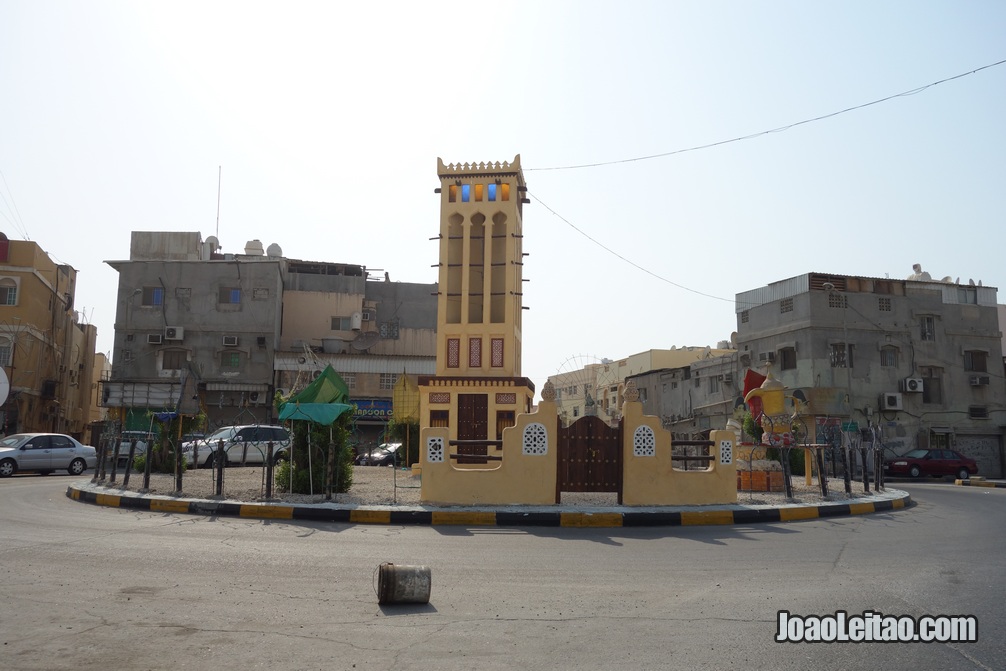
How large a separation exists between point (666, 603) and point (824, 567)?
249cm

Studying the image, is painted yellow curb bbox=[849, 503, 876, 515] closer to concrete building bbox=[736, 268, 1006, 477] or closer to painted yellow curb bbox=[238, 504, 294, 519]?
painted yellow curb bbox=[238, 504, 294, 519]

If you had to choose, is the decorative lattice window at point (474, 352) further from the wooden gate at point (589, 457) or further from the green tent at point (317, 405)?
the wooden gate at point (589, 457)

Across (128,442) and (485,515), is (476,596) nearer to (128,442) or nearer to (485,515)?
(485,515)

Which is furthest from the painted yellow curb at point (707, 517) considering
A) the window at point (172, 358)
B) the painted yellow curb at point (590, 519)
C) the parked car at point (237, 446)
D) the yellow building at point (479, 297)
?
the window at point (172, 358)

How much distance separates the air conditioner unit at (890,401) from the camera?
3641 centimetres

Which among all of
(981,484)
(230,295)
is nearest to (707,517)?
(981,484)

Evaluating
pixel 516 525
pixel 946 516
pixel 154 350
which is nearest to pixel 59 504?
pixel 516 525

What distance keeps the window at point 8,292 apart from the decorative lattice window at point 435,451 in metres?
34.4

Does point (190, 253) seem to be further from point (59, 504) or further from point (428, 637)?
point (428, 637)

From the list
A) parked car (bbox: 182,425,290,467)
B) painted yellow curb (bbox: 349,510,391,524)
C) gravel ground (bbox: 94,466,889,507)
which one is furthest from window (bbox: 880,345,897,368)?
painted yellow curb (bbox: 349,510,391,524)

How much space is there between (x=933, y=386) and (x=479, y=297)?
25.1 metres

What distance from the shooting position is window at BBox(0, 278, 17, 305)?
128 ft

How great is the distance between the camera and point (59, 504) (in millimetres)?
13648

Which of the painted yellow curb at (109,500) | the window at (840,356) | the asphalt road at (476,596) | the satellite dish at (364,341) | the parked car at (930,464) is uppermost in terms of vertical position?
the satellite dish at (364,341)
